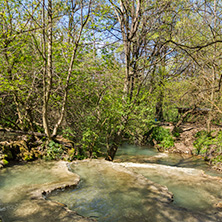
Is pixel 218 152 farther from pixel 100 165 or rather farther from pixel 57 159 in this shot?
pixel 57 159

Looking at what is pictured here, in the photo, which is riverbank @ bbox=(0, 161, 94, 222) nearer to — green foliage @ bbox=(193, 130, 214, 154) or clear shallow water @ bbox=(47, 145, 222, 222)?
clear shallow water @ bbox=(47, 145, 222, 222)

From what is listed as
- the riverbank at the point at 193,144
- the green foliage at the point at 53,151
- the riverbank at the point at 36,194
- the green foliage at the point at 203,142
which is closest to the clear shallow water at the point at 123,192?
the riverbank at the point at 36,194

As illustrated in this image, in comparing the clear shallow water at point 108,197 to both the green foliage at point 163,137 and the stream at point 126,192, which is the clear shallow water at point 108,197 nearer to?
the stream at point 126,192

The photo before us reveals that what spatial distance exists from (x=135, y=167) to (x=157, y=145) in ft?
24.2

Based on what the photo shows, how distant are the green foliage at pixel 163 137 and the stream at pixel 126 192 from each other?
21.6 feet

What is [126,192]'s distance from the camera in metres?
4.72

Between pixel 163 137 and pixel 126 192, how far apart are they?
10.0 m

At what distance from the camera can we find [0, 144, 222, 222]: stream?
3.80m

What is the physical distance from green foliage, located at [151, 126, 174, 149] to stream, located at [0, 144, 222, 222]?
6579 millimetres

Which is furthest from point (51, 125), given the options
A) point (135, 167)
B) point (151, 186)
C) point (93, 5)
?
point (151, 186)

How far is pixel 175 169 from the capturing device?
7125 mm

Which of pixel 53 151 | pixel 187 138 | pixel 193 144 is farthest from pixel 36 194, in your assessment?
pixel 187 138

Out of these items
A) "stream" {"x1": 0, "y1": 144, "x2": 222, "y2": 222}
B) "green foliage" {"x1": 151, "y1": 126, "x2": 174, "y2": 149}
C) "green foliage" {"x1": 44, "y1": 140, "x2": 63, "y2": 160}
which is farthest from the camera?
"green foliage" {"x1": 151, "y1": 126, "x2": 174, "y2": 149}

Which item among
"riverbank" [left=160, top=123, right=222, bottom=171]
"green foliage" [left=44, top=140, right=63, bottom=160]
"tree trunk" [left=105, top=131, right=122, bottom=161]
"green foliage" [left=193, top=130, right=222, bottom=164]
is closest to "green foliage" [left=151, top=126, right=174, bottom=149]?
"riverbank" [left=160, top=123, right=222, bottom=171]
